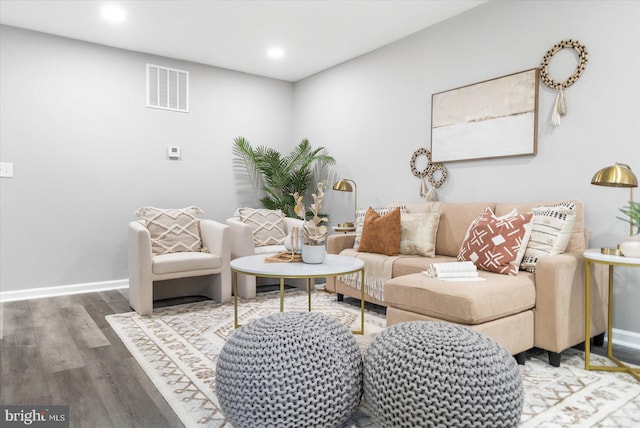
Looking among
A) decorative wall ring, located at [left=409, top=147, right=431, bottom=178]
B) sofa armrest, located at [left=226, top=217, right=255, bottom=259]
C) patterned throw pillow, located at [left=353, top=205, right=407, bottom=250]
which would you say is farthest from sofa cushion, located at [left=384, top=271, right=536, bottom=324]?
sofa armrest, located at [left=226, top=217, right=255, bottom=259]

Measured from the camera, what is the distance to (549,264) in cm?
235

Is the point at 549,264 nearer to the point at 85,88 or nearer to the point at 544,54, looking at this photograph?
the point at 544,54

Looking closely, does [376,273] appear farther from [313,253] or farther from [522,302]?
[522,302]

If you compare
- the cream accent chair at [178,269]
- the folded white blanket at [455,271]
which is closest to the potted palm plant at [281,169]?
the cream accent chair at [178,269]

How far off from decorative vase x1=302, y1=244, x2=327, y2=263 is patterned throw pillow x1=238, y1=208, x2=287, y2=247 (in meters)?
1.69

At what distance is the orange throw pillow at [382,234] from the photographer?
342 cm

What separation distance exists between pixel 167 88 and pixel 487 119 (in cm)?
340

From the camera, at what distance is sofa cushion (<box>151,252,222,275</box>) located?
3469mm

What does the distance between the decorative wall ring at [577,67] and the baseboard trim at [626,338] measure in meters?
1.68

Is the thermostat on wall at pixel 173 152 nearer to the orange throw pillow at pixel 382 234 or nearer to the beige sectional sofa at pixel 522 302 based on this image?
the orange throw pillow at pixel 382 234

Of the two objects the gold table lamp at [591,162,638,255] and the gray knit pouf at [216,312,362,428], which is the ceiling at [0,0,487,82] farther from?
the gray knit pouf at [216,312,362,428]

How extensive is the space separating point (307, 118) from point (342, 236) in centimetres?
218

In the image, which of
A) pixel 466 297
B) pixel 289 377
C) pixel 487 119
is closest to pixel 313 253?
pixel 466 297

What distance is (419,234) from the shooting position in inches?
133
